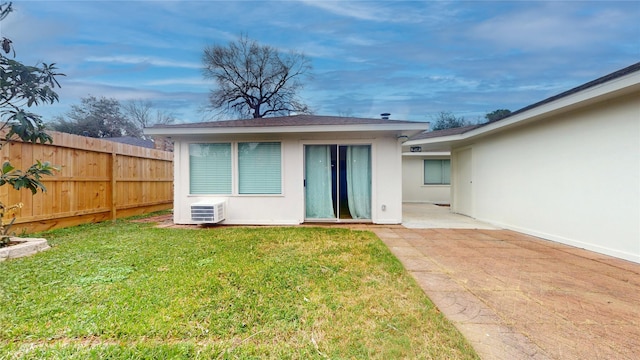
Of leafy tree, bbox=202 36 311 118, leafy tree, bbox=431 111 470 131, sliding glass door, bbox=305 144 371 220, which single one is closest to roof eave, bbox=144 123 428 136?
sliding glass door, bbox=305 144 371 220

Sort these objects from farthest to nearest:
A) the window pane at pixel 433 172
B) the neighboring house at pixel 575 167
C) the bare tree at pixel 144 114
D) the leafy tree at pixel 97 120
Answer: the bare tree at pixel 144 114
the leafy tree at pixel 97 120
the window pane at pixel 433 172
the neighboring house at pixel 575 167

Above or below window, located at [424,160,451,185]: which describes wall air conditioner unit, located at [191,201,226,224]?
below

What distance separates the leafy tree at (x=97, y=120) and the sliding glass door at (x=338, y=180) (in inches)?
942

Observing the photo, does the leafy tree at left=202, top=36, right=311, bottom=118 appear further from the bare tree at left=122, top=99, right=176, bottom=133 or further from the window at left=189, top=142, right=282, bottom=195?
the window at left=189, top=142, right=282, bottom=195

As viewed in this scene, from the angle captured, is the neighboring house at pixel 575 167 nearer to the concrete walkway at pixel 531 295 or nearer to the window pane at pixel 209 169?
the concrete walkway at pixel 531 295

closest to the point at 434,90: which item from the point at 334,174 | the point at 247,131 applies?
the point at 334,174

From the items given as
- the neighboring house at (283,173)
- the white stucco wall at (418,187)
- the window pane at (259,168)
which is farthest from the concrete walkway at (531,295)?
the white stucco wall at (418,187)

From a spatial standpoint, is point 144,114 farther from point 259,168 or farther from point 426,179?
point 426,179

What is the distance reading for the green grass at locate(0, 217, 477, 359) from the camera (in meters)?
1.86

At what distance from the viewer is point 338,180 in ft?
23.1

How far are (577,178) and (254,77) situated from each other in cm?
1997

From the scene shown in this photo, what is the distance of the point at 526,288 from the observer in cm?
296

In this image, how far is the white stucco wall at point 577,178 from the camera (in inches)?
158

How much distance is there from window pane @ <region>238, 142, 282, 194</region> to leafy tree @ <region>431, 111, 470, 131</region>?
2119cm
